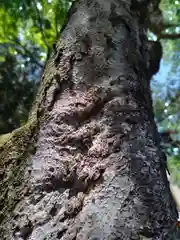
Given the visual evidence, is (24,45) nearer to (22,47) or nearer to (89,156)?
(22,47)

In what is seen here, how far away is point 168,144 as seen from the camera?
31.9 ft

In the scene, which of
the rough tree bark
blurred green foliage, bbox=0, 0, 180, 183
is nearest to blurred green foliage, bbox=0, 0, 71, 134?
blurred green foliage, bbox=0, 0, 180, 183

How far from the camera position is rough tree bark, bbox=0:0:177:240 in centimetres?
118

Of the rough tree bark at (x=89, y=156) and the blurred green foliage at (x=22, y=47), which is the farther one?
the blurred green foliage at (x=22, y=47)

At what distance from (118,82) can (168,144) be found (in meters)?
8.34

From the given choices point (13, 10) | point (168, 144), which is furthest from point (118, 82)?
point (168, 144)

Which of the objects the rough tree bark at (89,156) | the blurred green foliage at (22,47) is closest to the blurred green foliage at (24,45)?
the blurred green foliage at (22,47)

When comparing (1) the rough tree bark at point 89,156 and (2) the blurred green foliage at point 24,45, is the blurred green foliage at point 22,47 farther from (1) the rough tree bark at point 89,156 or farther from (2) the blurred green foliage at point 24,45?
(1) the rough tree bark at point 89,156

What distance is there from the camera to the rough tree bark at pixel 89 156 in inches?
46.3

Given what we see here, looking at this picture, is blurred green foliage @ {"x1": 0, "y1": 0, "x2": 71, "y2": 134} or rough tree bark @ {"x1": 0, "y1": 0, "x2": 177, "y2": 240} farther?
blurred green foliage @ {"x1": 0, "y1": 0, "x2": 71, "y2": 134}

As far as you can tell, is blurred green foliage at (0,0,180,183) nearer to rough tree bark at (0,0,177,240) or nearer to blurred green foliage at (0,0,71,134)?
blurred green foliage at (0,0,71,134)

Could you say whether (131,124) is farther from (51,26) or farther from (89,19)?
(51,26)

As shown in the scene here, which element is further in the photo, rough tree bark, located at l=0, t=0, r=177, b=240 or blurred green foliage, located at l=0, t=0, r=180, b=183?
blurred green foliage, located at l=0, t=0, r=180, b=183

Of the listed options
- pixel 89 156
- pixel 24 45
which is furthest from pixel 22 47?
pixel 89 156
